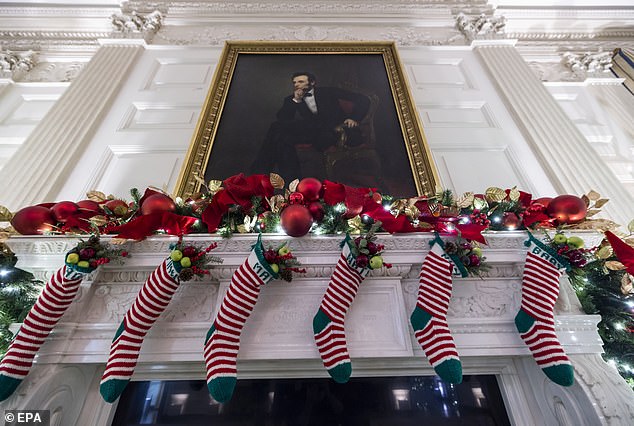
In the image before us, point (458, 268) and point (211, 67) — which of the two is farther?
point (211, 67)

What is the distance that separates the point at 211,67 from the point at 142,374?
3.29 metres

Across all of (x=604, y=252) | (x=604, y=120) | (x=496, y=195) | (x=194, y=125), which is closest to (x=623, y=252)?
(x=604, y=252)

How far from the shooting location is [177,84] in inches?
125

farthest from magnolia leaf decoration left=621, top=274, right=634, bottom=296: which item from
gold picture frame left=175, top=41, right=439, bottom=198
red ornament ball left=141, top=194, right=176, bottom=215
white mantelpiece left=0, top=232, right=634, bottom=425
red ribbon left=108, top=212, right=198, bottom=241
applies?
red ornament ball left=141, top=194, right=176, bottom=215

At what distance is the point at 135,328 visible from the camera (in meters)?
1.40

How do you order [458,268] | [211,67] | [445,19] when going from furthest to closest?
[445,19]
[211,67]
[458,268]

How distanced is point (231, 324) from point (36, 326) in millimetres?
997

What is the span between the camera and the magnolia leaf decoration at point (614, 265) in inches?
61.8

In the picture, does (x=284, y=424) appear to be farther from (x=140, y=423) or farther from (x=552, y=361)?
(x=552, y=361)

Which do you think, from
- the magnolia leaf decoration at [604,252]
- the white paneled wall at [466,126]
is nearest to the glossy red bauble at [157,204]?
the white paneled wall at [466,126]

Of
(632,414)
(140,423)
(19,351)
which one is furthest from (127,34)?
(632,414)

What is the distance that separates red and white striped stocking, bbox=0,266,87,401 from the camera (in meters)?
1.30

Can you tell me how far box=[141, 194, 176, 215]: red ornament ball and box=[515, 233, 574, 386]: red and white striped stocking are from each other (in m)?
2.12

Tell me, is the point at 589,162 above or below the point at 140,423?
above
